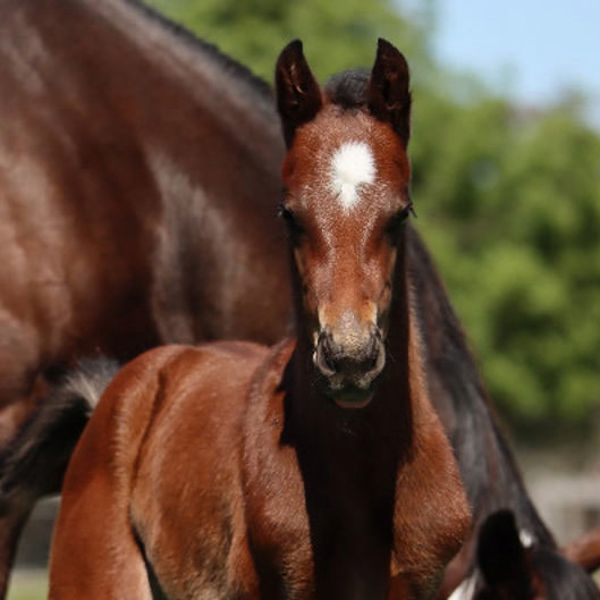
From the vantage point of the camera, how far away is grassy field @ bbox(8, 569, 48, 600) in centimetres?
1102

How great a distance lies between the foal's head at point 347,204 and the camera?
317 cm

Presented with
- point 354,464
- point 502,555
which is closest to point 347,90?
point 354,464

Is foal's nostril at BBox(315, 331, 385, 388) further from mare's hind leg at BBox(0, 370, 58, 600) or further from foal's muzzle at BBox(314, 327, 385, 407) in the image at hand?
mare's hind leg at BBox(0, 370, 58, 600)

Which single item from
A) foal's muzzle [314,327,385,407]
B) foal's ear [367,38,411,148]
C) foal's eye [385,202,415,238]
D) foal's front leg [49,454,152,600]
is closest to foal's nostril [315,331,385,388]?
foal's muzzle [314,327,385,407]

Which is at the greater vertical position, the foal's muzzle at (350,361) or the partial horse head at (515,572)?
the foal's muzzle at (350,361)

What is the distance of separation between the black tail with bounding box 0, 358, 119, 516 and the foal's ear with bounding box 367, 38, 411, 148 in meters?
1.53

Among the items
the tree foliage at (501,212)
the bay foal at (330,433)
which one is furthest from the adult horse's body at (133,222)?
the tree foliage at (501,212)

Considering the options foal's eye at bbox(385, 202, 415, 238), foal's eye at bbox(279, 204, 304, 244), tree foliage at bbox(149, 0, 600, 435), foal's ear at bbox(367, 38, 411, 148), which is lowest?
foal's eye at bbox(385, 202, 415, 238)

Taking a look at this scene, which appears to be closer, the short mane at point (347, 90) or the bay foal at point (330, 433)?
the bay foal at point (330, 433)

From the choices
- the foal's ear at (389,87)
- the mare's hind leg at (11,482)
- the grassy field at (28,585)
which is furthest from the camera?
the grassy field at (28,585)

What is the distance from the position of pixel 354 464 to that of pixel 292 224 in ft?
1.89

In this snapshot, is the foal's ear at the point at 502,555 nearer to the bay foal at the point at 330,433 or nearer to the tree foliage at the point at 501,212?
the bay foal at the point at 330,433

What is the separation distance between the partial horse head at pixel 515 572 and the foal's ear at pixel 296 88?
1179 millimetres

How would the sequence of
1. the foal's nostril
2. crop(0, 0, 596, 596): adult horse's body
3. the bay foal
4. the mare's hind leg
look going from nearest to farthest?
the foal's nostril < the bay foal < the mare's hind leg < crop(0, 0, 596, 596): adult horse's body
